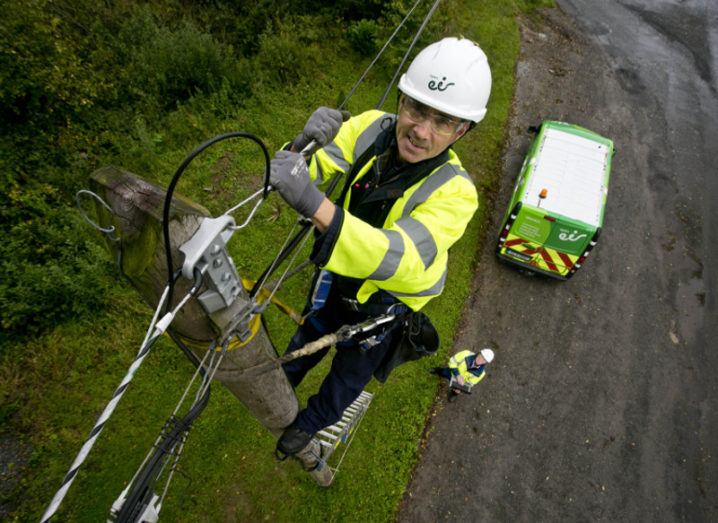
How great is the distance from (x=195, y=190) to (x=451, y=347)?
515cm

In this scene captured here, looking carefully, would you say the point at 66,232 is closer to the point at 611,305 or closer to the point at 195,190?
the point at 195,190

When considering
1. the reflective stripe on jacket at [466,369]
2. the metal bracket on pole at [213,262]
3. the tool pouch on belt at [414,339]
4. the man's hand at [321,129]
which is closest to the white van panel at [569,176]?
the reflective stripe on jacket at [466,369]

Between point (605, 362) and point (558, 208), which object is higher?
point (558, 208)

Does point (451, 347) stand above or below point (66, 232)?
below

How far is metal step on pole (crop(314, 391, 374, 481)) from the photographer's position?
4211mm

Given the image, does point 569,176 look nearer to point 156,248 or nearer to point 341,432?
point 341,432

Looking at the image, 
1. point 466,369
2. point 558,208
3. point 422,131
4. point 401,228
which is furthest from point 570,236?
point 401,228

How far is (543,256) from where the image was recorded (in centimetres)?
722

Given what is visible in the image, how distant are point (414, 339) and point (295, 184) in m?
2.26

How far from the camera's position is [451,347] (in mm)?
6543

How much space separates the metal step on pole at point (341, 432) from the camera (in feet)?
13.8

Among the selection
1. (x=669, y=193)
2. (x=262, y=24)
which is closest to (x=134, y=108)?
(x=262, y=24)

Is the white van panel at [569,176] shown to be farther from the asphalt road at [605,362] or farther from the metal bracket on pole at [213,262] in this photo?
the metal bracket on pole at [213,262]

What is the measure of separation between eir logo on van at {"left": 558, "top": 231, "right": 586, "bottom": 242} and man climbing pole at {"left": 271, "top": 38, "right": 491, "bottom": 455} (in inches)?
175
